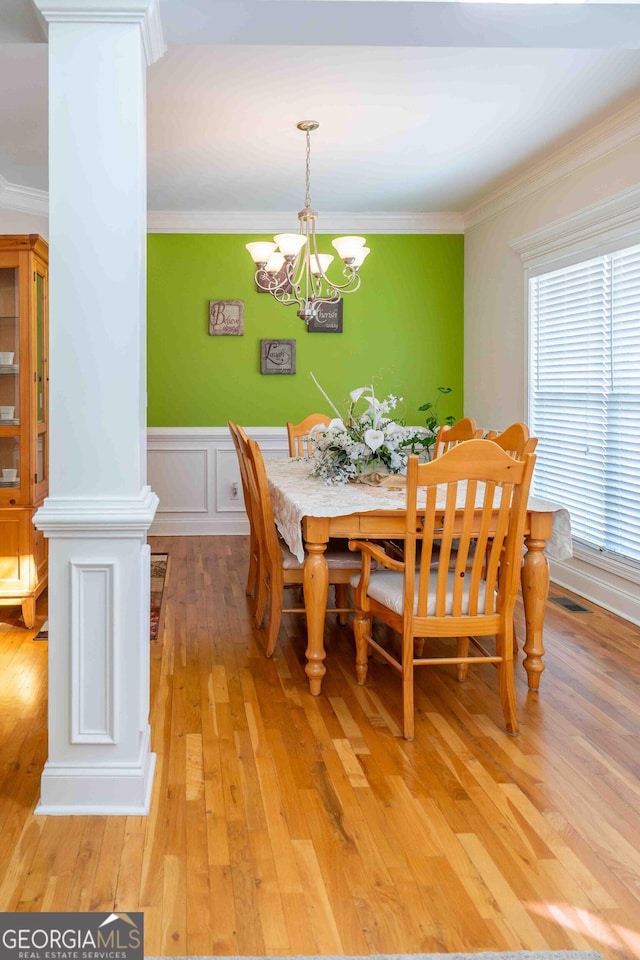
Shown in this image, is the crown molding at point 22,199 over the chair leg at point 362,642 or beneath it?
over


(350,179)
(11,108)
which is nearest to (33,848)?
(11,108)

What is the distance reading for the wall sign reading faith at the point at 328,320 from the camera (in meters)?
6.72

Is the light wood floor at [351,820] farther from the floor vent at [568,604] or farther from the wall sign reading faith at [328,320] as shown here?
the wall sign reading faith at [328,320]

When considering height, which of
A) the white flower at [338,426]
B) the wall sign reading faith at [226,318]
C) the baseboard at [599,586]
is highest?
the wall sign reading faith at [226,318]

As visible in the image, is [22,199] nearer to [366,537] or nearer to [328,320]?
[328,320]

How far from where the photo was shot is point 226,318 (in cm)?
667

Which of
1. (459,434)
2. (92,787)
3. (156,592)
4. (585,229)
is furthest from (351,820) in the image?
(585,229)

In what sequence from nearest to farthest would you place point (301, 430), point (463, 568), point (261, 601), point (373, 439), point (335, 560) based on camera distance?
point (463, 568) < point (335, 560) < point (373, 439) < point (261, 601) < point (301, 430)

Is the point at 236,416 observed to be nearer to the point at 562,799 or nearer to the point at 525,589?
the point at 525,589

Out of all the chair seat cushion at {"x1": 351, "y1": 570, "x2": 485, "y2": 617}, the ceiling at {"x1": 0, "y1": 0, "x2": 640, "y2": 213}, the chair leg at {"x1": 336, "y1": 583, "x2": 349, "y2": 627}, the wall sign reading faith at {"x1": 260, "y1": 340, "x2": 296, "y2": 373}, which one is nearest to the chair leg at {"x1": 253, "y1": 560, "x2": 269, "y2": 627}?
the chair leg at {"x1": 336, "y1": 583, "x2": 349, "y2": 627}

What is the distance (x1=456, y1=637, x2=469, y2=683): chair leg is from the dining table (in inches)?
9.3

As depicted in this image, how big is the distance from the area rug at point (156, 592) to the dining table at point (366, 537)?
92cm

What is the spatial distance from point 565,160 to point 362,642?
10.6 ft

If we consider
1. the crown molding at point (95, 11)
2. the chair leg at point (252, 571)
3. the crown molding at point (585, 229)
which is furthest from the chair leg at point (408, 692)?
the crown molding at point (585, 229)
